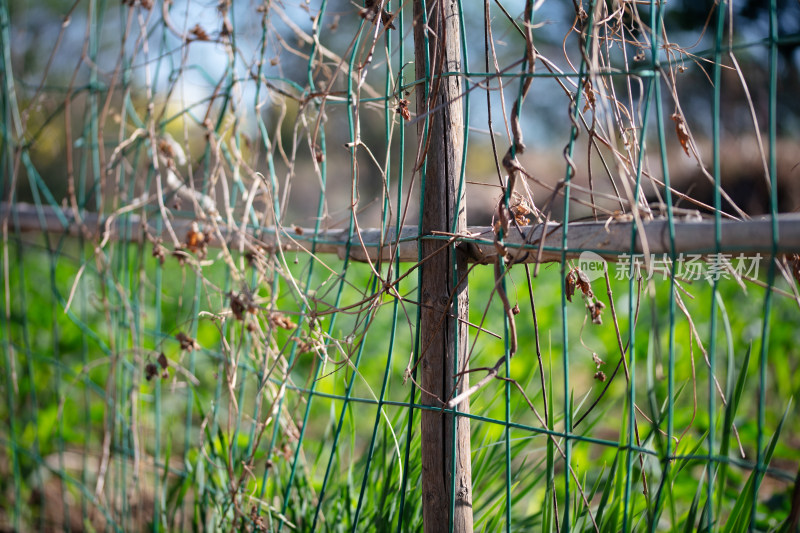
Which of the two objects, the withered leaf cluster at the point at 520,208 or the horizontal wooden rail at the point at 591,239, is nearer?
the horizontal wooden rail at the point at 591,239

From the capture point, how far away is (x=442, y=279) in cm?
91

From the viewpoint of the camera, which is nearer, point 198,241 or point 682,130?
point 682,130

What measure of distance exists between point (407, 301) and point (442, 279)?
85 mm

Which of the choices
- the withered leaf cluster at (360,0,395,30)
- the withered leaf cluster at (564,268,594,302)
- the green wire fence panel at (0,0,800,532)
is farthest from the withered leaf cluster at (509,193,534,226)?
the withered leaf cluster at (360,0,395,30)

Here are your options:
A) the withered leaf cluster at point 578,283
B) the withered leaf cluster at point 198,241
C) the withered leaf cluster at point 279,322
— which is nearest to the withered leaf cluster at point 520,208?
the withered leaf cluster at point 578,283

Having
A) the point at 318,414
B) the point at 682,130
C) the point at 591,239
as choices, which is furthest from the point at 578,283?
the point at 318,414

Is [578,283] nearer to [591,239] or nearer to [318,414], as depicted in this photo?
[591,239]

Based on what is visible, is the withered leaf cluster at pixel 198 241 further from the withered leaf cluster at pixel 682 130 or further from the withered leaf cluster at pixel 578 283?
the withered leaf cluster at pixel 682 130

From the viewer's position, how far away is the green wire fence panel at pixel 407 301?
30.0 inches

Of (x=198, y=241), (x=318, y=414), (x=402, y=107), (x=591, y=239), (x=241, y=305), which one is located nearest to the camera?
(x=591, y=239)

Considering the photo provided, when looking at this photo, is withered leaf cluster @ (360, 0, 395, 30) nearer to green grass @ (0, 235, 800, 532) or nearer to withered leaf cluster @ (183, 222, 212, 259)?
green grass @ (0, 235, 800, 532)

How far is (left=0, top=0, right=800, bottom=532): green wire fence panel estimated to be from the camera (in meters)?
0.76

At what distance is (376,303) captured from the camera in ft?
3.15

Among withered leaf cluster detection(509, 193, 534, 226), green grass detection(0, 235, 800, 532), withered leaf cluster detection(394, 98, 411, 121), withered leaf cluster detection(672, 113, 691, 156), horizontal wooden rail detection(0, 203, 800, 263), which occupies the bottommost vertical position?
green grass detection(0, 235, 800, 532)
